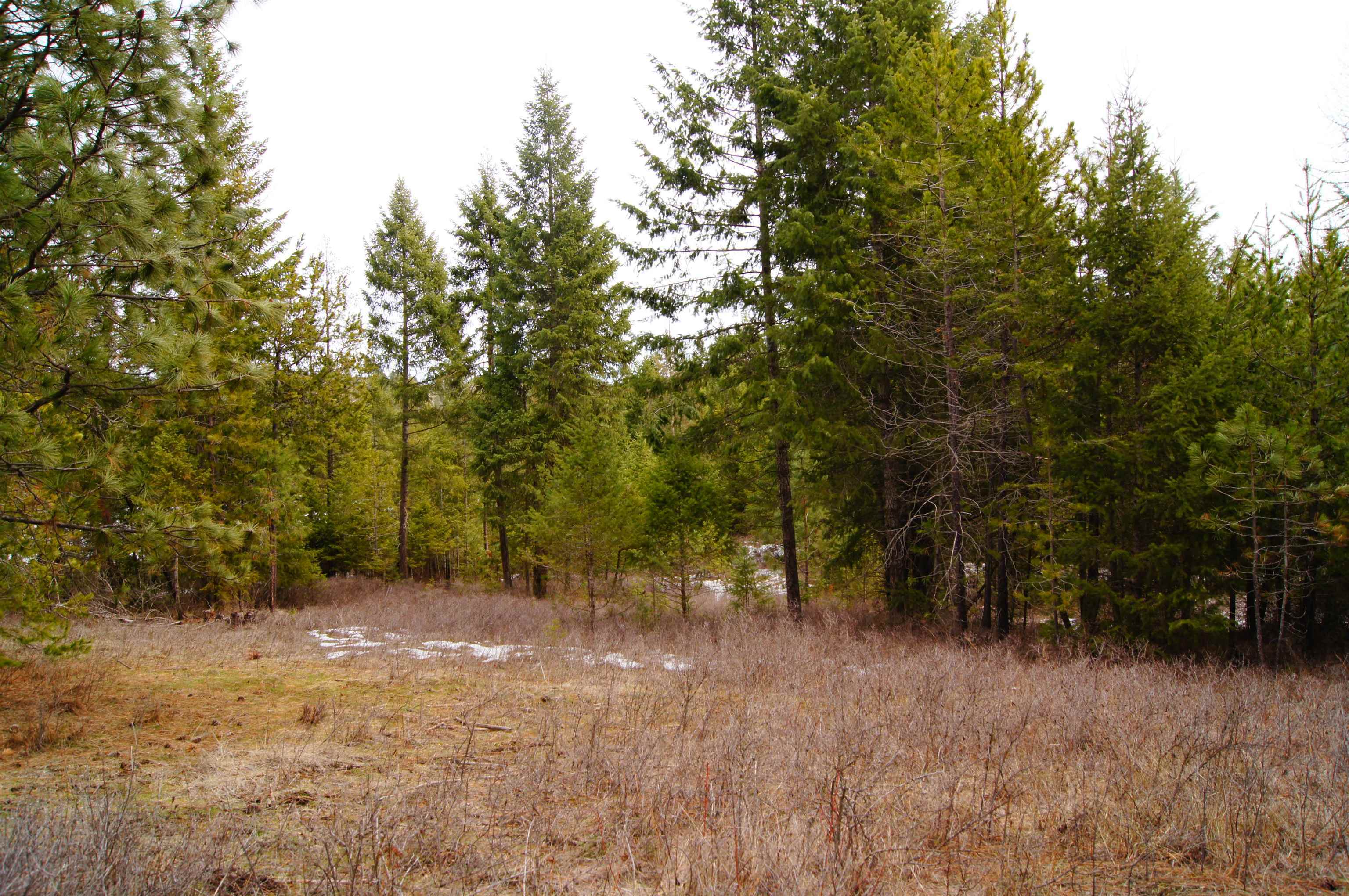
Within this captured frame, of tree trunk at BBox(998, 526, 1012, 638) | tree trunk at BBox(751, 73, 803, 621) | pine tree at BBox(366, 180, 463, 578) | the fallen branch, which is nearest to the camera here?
the fallen branch

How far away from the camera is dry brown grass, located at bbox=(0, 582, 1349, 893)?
348 cm

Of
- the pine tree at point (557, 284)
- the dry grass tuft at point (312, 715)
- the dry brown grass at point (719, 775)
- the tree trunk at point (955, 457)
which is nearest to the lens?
the dry brown grass at point (719, 775)

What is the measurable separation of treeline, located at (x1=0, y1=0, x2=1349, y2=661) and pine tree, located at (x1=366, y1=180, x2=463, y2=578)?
2.31 m

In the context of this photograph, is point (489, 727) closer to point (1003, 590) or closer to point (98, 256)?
point (98, 256)

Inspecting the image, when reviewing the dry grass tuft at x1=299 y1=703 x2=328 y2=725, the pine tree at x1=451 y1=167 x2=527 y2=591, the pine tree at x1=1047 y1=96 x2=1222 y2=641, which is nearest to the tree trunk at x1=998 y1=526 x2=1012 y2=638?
the pine tree at x1=1047 y1=96 x2=1222 y2=641

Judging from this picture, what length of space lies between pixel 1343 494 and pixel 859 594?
1249cm

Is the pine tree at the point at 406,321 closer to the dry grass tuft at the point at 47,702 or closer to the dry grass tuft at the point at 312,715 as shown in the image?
the dry grass tuft at the point at 47,702

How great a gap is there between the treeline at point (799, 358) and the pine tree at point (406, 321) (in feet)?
7.58

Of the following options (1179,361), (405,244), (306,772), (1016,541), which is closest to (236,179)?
(405,244)

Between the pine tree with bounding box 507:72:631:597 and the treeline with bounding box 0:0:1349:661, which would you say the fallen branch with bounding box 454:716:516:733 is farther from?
the pine tree with bounding box 507:72:631:597

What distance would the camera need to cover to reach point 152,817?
3.74 metres

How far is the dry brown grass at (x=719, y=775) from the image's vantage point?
3.48 meters

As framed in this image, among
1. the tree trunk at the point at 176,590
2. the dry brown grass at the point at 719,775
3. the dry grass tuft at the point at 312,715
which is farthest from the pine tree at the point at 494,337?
the dry grass tuft at the point at 312,715

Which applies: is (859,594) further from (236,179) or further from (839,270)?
(236,179)
